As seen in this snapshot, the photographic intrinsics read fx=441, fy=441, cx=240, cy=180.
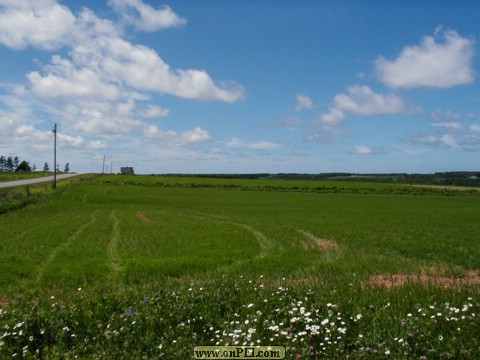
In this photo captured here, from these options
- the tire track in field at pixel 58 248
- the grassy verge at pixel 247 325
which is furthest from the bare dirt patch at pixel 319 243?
the grassy verge at pixel 247 325

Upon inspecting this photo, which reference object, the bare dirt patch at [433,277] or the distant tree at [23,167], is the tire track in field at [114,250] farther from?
the distant tree at [23,167]

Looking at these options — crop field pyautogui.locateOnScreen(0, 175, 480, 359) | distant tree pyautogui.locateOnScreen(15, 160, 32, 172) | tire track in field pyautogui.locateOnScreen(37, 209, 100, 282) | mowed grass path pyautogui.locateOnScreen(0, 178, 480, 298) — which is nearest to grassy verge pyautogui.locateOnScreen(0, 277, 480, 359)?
crop field pyautogui.locateOnScreen(0, 175, 480, 359)

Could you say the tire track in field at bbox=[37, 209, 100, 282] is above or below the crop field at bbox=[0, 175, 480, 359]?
below

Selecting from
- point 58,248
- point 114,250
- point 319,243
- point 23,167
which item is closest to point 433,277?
point 319,243

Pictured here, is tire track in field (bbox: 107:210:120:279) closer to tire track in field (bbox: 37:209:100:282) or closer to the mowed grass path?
the mowed grass path

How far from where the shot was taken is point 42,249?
725 inches

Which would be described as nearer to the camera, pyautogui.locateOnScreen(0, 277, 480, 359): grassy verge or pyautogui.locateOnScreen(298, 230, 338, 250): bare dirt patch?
pyautogui.locateOnScreen(0, 277, 480, 359): grassy verge

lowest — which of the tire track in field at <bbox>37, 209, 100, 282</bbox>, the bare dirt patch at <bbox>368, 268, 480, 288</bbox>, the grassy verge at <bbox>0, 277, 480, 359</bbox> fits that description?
the tire track in field at <bbox>37, 209, 100, 282</bbox>

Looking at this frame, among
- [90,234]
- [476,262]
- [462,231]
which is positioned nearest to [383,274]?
→ [476,262]

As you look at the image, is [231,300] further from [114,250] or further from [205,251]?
[114,250]

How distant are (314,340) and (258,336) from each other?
2.61ft

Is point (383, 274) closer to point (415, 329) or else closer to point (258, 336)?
point (415, 329)

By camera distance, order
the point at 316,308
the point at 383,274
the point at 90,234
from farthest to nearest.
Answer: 1. the point at 90,234
2. the point at 383,274
3. the point at 316,308

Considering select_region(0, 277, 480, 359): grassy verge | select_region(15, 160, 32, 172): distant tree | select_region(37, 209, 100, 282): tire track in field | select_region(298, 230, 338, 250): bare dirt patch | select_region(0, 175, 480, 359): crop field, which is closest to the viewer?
select_region(0, 277, 480, 359): grassy verge
